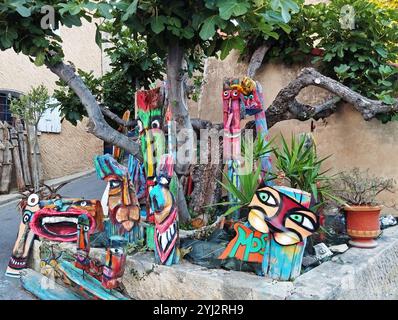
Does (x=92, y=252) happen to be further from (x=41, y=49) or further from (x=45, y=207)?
(x=41, y=49)

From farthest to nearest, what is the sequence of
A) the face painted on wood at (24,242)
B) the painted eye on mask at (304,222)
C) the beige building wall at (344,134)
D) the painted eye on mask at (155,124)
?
the beige building wall at (344,134) < the face painted on wood at (24,242) < the painted eye on mask at (155,124) < the painted eye on mask at (304,222)

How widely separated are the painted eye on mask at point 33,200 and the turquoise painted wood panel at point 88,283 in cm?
81

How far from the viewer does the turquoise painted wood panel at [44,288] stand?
3.65 meters

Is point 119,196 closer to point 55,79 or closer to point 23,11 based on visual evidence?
point 23,11

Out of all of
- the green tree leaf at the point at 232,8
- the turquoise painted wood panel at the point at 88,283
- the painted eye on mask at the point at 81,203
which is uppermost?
the green tree leaf at the point at 232,8

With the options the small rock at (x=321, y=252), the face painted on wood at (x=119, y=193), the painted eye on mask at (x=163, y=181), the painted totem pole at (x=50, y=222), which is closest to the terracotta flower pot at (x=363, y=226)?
the small rock at (x=321, y=252)

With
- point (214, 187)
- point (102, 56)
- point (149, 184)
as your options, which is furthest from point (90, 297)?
point (102, 56)

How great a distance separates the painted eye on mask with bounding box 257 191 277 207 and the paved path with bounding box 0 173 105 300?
8.14ft

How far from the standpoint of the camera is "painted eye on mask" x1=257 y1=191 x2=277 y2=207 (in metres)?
2.93

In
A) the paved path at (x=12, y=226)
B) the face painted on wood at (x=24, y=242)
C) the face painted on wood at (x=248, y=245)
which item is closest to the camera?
the face painted on wood at (x=248, y=245)

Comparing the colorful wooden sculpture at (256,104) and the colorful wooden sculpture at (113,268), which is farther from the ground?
the colorful wooden sculpture at (256,104)

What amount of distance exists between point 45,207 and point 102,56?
9.34m

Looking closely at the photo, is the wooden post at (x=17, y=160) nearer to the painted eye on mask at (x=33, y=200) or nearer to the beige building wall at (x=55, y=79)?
the beige building wall at (x=55, y=79)

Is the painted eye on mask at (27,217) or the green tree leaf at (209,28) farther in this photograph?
the painted eye on mask at (27,217)
